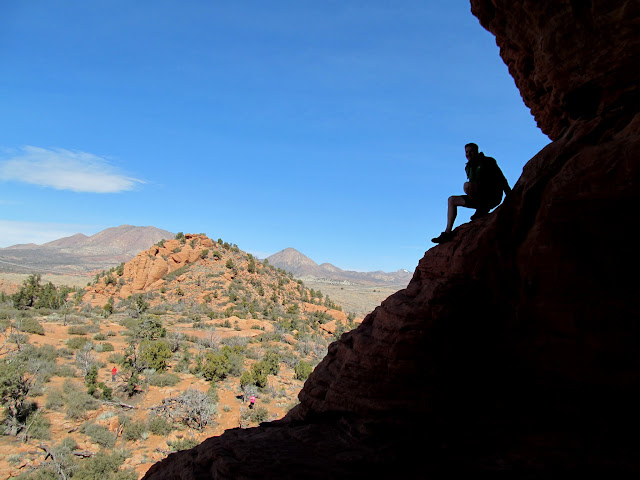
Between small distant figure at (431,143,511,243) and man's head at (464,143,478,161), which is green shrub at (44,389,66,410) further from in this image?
man's head at (464,143,478,161)

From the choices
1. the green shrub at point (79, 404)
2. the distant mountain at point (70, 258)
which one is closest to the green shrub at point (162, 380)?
the green shrub at point (79, 404)

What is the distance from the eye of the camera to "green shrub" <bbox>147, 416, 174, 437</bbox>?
45.1ft

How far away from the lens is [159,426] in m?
13.9

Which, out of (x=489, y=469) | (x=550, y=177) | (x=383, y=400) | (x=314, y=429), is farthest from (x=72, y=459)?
(x=550, y=177)

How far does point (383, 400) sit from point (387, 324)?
3.46 feet

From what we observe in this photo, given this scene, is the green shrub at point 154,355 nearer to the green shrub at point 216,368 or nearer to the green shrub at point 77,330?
the green shrub at point 216,368

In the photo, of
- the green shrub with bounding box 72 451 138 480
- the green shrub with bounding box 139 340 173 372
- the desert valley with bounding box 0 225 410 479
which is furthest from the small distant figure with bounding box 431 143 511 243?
the green shrub with bounding box 139 340 173 372

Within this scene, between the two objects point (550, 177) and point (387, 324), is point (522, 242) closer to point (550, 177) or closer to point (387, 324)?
point (550, 177)

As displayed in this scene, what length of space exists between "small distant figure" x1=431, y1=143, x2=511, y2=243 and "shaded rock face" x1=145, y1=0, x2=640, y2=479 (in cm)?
75

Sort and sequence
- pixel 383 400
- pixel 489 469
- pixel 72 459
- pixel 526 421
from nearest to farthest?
1. pixel 489 469
2. pixel 526 421
3. pixel 383 400
4. pixel 72 459

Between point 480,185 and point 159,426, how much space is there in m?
14.8

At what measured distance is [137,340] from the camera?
23906mm

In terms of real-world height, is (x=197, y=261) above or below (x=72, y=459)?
above

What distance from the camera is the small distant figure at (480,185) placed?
589 cm
